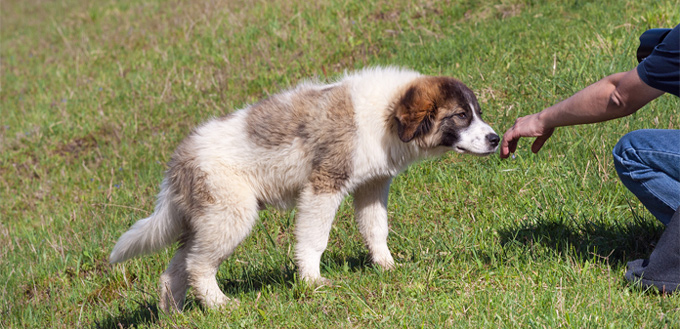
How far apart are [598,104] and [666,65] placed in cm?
40

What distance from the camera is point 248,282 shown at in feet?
15.0

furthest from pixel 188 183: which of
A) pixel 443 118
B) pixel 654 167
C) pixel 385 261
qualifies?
pixel 654 167

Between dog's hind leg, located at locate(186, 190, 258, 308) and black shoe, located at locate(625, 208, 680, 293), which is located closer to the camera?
black shoe, located at locate(625, 208, 680, 293)

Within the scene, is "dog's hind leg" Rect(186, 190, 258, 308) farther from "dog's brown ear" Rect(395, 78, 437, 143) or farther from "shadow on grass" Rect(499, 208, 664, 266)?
"shadow on grass" Rect(499, 208, 664, 266)

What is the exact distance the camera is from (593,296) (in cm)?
345

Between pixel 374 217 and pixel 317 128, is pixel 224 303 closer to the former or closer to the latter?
pixel 374 217

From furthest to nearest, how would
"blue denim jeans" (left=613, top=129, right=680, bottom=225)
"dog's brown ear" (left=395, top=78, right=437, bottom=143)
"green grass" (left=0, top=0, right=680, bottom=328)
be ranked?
"dog's brown ear" (left=395, top=78, right=437, bottom=143)
"green grass" (left=0, top=0, right=680, bottom=328)
"blue denim jeans" (left=613, top=129, right=680, bottom=225)

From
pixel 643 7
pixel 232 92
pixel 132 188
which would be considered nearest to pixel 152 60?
pixel 232 92

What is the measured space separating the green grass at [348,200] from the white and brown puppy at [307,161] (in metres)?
0.30

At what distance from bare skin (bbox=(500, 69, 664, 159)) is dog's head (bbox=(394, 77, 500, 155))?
55 centimetres

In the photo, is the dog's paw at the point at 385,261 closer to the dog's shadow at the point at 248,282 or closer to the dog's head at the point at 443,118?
the dog's shadow at the point at 248,282

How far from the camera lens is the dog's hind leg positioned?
4.28m

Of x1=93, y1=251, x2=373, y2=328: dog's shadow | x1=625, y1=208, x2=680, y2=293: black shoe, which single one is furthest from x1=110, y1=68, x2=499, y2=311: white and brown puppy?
x1=625, y1=208, x2=680, y2=293: black shoe

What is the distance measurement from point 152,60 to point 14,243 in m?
3.92
